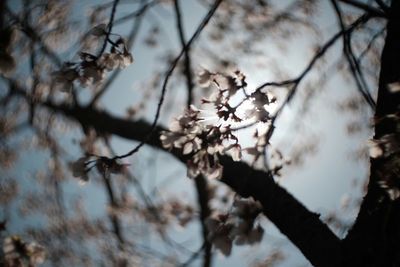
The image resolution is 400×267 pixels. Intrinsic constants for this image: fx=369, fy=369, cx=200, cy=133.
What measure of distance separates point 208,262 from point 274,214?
1501 mm

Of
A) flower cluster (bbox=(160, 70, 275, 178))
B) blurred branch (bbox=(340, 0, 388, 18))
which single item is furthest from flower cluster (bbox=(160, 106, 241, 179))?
blurred branch (bbox=(340, 0, 388, 18))

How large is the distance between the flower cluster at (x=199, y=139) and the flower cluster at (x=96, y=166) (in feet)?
0.92

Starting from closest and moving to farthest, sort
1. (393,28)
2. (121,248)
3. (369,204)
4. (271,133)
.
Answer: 1. (271,133)
2. (369,204)
3. (393,28)
4. (121,248)

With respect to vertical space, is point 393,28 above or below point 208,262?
above

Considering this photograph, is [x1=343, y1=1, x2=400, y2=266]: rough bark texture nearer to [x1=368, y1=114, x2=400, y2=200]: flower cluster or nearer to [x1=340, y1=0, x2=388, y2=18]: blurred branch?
[x1=368, y1=114, x2=400, y2=200]: flower cluster

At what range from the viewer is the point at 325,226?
72.7 inches

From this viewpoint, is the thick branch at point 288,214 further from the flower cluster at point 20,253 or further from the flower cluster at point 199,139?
the flower cluster at point 20,253

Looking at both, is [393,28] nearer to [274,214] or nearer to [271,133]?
[271,133]

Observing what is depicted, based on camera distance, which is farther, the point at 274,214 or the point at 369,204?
the point at 274,214

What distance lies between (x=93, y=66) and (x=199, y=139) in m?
0.59

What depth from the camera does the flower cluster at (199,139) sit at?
65.4 inches

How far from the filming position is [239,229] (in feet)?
4.32

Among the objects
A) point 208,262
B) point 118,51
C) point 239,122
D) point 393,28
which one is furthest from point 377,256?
point 208,262

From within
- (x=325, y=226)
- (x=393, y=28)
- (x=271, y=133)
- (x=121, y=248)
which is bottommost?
(x=121, y=248)
